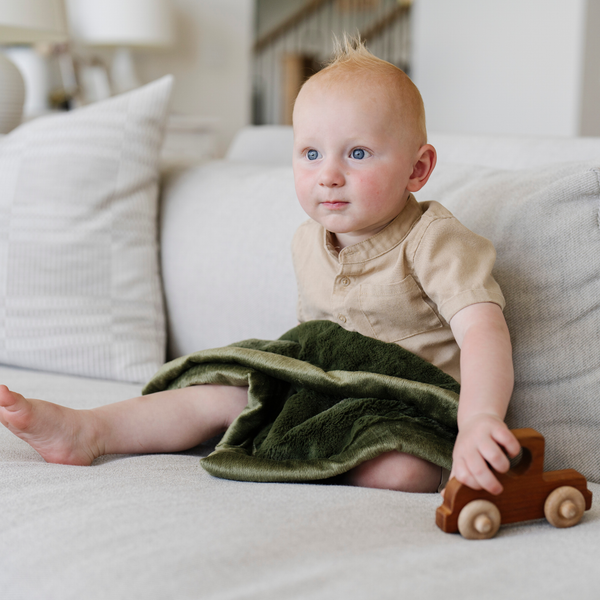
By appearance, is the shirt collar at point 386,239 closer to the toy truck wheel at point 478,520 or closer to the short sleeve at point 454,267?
the short sleeve at point 454,267

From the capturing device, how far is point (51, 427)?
88cm

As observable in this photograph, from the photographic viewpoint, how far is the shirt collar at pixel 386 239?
932mm

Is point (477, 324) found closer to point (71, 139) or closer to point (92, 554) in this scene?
point (92, 554)

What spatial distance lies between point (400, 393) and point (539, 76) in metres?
3.82

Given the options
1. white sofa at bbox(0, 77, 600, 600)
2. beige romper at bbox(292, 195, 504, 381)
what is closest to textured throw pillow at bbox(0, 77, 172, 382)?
white sofa at bbox(0, 77, 600, 600)

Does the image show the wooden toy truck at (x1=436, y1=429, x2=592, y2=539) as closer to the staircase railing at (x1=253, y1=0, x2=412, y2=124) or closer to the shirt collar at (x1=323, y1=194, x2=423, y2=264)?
the shirt collar at (x1=323, y1=194, x2=423, y2=264)

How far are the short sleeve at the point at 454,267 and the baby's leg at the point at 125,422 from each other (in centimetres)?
31

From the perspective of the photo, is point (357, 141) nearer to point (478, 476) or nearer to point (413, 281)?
point (413, 281)

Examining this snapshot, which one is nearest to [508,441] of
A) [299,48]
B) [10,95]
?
[10,95]

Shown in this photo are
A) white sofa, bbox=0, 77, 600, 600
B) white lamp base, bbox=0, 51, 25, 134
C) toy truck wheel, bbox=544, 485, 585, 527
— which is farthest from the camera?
white lamp base, bbox=0, 51, 25, 134

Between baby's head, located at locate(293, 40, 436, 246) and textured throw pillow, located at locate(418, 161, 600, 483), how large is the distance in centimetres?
18

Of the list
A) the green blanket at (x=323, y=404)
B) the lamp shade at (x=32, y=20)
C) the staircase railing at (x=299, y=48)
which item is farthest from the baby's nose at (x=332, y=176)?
the staircase railing at (x=299, y=48)

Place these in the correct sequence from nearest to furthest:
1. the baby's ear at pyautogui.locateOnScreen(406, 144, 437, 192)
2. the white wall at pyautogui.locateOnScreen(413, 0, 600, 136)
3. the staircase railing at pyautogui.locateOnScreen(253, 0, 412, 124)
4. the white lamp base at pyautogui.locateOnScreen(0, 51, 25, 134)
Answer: the baby's ear at pyautogui.locateOnScreen(406, 144, 437, 192) → the white lamp base at pyautogui.locateOnScreen(0, 51, 25, 134) → the white wall at pyautogui.locateOnScreen(413, 0, 600, 136) → the staircase railing at pyautogui.locateOnScreen(253, 0, 412, 124)

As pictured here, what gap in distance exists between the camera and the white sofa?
57 cm
